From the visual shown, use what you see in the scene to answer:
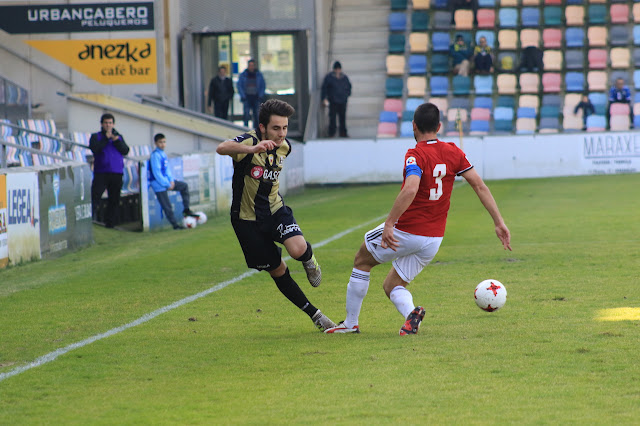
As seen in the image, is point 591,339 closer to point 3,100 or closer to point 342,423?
point 342,423

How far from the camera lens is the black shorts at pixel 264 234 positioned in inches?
277

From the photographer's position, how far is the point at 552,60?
3192 centimetres

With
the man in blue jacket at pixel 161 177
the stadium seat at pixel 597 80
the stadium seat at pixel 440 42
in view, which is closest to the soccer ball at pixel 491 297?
the man in blue jacket at pixel 161 177

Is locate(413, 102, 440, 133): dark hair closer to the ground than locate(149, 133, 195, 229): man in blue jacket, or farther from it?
farther from it

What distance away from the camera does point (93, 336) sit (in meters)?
7.52

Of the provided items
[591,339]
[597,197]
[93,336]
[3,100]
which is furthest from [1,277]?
[597,197]

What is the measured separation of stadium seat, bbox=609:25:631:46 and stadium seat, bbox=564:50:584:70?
118 cm

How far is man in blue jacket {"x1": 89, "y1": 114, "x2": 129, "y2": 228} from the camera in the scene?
16.8 meters

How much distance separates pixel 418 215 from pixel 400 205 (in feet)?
1.12

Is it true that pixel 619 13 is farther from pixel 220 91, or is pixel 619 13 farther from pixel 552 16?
pixel 220 91

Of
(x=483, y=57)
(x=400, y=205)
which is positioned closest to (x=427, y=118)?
(x=400, y=205)

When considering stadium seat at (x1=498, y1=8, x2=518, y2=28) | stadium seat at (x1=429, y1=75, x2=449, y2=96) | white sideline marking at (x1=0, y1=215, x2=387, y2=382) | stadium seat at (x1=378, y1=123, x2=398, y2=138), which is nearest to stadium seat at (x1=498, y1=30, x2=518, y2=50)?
stadium seat at (x1=498, y1=8, x2=518, y2=28)

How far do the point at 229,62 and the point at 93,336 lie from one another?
81.9ft

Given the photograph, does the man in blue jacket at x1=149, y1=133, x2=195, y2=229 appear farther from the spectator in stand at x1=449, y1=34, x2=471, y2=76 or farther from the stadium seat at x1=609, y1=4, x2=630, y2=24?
the stadium seat at x1=609, y1=4, x2=630, y2=24
